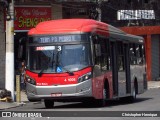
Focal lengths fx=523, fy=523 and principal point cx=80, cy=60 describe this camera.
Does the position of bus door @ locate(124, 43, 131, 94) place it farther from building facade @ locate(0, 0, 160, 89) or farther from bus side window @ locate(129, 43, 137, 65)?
building facade @ locate(0, 0, 160, 89)

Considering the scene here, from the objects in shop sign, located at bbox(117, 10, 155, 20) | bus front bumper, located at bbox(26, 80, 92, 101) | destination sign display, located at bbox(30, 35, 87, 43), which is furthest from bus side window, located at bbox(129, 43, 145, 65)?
shop sign, located at bbox(117, 10, 155, 20)

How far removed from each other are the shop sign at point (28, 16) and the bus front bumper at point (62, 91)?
1302cm

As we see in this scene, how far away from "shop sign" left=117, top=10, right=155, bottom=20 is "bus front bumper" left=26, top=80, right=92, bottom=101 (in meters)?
27.1

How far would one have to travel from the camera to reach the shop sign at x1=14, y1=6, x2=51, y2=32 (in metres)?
31.9

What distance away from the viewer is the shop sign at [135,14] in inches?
1810

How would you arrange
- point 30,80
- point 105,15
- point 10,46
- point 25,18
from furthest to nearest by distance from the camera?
point 105,15 < point 25,18 < point 10,46 < point 30,80

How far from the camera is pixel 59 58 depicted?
19094mm

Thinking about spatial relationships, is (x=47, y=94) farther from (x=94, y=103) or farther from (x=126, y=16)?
(x=126, y=16)

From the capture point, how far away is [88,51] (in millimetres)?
18984

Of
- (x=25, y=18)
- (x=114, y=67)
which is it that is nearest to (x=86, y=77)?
(x=114, y=67)

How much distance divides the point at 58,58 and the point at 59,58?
1.4 inches

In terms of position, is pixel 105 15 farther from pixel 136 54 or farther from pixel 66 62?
pixel 66 62

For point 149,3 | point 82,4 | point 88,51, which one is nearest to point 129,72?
point 88,51

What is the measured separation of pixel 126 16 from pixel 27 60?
1107 inches
